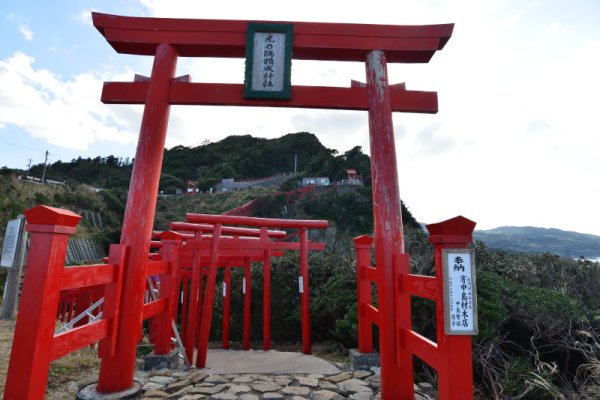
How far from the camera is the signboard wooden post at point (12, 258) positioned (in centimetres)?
716

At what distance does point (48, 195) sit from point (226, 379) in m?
24.1

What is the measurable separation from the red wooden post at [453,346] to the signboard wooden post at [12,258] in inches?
315

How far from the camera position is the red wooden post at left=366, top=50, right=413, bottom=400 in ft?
10.5

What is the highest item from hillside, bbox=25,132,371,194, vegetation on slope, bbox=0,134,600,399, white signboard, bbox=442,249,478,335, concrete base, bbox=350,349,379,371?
hillside, bbox=25,132,371,194

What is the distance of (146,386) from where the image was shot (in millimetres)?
3688

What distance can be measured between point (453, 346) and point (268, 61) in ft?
10.8

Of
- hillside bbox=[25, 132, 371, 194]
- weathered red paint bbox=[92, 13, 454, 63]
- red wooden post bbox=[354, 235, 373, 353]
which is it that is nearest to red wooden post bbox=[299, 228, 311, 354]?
red wooden post bbox=[354, 235, 373, 353]

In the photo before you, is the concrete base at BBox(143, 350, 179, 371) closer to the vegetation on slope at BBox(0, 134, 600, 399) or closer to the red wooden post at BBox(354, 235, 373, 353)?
the red wooden post at BBox(354, 235, 373, 353)

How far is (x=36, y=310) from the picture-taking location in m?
2.21

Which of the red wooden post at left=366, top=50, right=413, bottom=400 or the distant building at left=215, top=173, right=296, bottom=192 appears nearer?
the red wooden post at left=366, top=50, right=413, bottom=400

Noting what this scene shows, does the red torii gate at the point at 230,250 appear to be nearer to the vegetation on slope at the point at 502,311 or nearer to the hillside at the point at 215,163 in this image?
the vegetation on slope at the point at 502,311

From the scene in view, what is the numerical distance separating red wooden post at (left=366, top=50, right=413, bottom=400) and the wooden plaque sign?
0.92m

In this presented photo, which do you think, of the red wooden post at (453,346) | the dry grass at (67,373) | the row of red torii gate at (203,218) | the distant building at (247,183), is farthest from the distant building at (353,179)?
the red wooden post at (453,346)

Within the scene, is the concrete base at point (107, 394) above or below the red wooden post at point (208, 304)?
below
